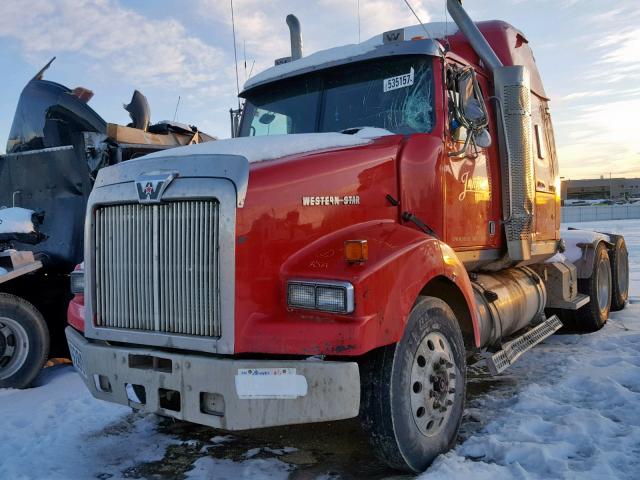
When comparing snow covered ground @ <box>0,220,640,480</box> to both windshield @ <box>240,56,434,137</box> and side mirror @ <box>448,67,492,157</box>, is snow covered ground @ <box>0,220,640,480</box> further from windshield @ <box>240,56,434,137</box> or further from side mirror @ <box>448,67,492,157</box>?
windshield @ <box>240,56,434,137</box>

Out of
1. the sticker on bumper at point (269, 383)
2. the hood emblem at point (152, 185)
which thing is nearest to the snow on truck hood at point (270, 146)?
the hood emblem at point (152, 185)

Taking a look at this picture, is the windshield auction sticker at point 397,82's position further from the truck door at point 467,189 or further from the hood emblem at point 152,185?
the hood emblem at point 152,185

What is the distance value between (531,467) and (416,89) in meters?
2.81

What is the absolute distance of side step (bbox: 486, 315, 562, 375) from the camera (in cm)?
468

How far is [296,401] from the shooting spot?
307 cm

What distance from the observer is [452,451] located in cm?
378

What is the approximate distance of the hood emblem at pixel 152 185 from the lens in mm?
3287

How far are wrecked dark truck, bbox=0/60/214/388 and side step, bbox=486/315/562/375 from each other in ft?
14.4

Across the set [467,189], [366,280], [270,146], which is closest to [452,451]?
[366,280]

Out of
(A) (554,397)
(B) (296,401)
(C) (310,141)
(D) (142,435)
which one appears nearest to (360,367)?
(B) (296,401)

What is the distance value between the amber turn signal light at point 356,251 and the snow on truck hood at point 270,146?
69cm

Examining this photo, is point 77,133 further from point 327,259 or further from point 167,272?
point 327,259

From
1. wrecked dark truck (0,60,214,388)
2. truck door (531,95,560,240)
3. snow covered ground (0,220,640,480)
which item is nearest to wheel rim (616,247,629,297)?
truck door (531,95,560,240)

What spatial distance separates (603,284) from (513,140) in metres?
4.15
